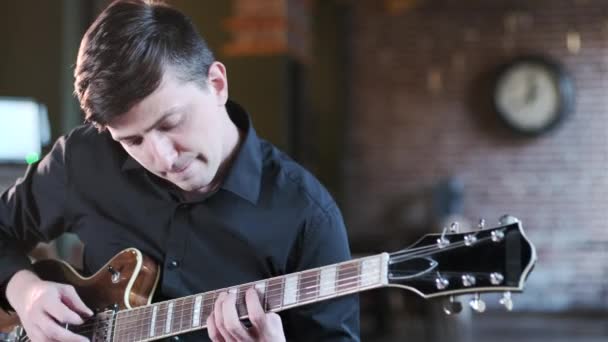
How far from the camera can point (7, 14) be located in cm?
394

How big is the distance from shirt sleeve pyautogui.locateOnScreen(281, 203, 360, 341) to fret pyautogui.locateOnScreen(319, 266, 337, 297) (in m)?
0.08

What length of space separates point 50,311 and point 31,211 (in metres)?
0.23

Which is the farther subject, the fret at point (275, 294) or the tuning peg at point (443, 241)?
the fret at point (275, 294)

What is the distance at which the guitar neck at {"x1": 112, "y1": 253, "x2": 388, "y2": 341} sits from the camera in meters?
1.23

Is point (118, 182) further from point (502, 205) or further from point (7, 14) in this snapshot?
point (502, 205)

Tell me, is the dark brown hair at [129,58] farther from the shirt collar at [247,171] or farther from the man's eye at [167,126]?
the shirt collar at [247,171]

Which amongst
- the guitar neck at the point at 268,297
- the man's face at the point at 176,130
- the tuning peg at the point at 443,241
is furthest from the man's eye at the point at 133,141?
the tuning peg at the point at 443,241

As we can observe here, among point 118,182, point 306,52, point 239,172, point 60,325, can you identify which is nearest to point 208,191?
point 239,172

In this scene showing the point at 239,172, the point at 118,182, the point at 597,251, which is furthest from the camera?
the point at 597,251

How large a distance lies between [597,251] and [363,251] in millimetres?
1967

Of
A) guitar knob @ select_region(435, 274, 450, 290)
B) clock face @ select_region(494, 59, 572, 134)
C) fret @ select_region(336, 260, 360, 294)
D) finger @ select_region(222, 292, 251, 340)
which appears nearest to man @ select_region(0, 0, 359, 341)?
finger @ select_region(222, 292, 251, 340)

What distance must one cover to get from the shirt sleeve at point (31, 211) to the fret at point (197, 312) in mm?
362

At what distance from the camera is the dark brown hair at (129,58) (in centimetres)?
130

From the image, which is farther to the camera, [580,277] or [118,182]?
[580,277]
